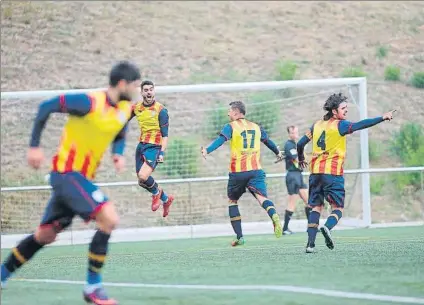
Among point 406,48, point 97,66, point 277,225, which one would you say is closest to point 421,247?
point 277,225

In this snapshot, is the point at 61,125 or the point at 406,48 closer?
the point at 61,125

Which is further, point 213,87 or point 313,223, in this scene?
point 213,87

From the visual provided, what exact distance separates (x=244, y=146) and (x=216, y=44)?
27.1 meters

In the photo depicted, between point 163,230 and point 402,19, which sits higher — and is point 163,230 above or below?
below

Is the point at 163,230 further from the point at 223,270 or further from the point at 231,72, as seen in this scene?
the point at 231,72

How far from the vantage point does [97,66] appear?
38.0m

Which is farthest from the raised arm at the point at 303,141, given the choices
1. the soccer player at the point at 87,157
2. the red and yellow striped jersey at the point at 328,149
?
the soccer player at the point at 87,157

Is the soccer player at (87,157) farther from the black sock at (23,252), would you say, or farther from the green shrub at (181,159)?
→ the green shrub at (181,159)

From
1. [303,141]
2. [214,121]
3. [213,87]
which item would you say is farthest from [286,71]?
[303,141]

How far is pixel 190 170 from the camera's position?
2711 centimetres

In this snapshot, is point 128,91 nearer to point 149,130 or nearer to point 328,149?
point 328,149

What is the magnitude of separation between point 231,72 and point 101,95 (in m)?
30.9

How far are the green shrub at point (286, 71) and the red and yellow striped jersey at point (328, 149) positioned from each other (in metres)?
24.8

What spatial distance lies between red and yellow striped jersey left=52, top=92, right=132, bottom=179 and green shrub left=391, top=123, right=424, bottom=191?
885 inches
